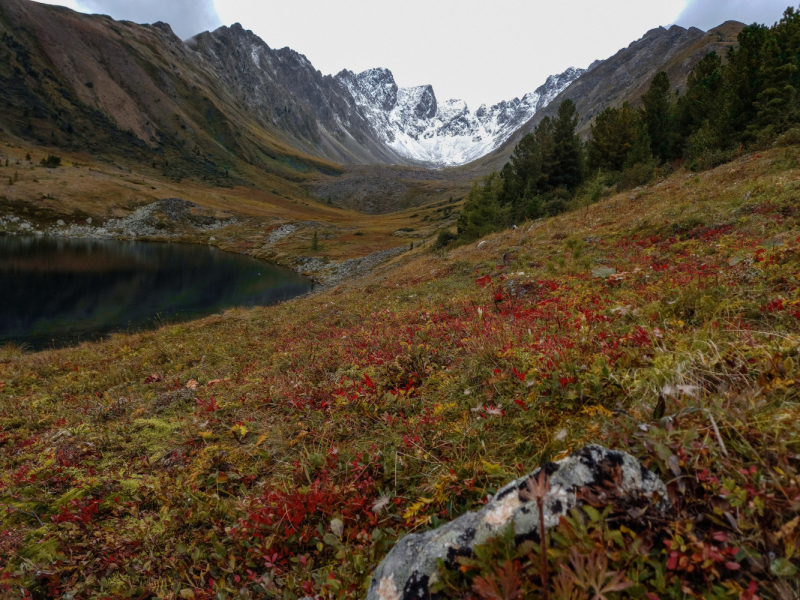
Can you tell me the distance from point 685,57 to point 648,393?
224825 millimetres

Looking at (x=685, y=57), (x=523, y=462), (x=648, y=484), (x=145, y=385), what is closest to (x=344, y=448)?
(x=523, y=462)

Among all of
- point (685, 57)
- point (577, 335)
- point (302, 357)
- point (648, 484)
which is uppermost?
point (685, 57)

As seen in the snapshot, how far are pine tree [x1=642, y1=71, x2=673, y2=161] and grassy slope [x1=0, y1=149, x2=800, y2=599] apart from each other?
122 feet

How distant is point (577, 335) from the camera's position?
17.4ft

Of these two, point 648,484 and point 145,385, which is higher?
point 648,484

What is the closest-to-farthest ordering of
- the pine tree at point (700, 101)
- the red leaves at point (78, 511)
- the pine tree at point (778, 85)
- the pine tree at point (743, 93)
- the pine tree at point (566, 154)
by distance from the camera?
the red leaves at point (78, 511)
the pine tree at point (778, 85)
the pine tree at point (743, 93)
the pine tree at point (700, 101)
the pine tree at point (566, 154)

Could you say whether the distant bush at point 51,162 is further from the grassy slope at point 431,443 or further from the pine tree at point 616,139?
the pine tree at point 616,139

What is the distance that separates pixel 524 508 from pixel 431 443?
6.27 ft

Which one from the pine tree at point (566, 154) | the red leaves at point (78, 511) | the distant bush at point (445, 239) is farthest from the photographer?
the distant bush at point (445, 239)

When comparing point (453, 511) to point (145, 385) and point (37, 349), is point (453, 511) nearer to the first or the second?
point (145, 385)

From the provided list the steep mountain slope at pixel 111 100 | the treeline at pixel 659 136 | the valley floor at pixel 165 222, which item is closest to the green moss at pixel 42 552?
the treeline at pixel 659 136

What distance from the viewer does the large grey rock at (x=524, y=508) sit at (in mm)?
2117

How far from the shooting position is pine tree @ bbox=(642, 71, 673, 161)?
3834 centimetres

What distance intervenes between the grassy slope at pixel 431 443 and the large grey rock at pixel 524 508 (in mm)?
167
